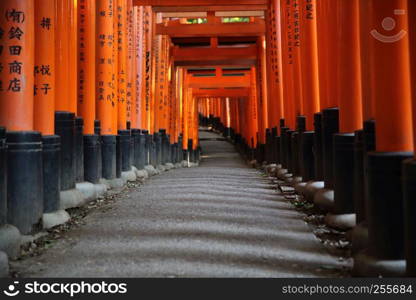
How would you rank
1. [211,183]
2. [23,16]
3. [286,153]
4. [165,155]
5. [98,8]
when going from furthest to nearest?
[165,155] < [286,153] < [211,183] < [98,8] < [23,16]

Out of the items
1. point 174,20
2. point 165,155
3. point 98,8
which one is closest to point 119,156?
point 98,8

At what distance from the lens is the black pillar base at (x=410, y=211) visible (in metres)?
3.17

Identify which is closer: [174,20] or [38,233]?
[38,233]

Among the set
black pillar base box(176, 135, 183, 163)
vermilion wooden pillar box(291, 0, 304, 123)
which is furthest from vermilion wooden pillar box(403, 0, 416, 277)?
black pillar base box(176, 135, 183, 163)

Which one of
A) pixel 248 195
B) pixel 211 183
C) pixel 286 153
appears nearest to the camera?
pixel 248 195

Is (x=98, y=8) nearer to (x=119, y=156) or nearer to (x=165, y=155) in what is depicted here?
(x=119, y=156)

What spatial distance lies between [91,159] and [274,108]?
6.80 meters

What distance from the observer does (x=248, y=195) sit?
8398 millimetres

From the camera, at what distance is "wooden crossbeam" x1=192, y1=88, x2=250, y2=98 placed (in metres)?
29.2

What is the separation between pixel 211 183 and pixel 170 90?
36.4 feet

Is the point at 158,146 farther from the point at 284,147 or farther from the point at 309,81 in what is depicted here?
the point at 309,81

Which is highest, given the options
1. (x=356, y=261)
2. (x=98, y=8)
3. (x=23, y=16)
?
(x=98, y=8)

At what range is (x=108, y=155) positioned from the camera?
9.62 meters

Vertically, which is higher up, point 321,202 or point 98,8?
point 98,8
